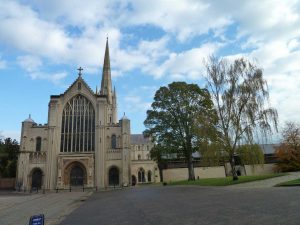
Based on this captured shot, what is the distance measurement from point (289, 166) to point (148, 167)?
2969 centimetres

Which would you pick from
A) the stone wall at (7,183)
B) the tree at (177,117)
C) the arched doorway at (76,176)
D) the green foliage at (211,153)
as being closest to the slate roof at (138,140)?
the arched doorway at (76,176)

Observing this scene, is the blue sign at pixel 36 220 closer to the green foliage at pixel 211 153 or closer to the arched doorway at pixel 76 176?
the green foliage at pixel 211 153

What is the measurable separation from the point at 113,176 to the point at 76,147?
27.5 ft

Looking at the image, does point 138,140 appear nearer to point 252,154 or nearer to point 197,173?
point 197,173

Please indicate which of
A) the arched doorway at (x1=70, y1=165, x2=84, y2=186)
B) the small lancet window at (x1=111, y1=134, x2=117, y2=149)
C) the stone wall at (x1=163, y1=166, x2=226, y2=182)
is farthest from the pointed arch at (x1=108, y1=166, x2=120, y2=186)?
the stone wall at (x1=163, y1=166, x2=226, y2=182)

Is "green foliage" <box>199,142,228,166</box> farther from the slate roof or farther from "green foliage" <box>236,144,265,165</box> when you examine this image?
the slate roof

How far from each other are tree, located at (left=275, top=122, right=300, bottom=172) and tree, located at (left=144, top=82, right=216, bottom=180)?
56.8ft

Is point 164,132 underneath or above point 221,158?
above

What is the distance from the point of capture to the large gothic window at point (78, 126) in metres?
54.0

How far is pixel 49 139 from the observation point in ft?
175

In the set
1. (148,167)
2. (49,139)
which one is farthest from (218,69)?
(148,167)

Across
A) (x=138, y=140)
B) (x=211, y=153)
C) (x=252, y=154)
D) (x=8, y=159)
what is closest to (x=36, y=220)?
(x=211, y=153)

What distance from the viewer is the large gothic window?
177 feet

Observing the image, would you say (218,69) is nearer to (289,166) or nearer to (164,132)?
(164,132)
